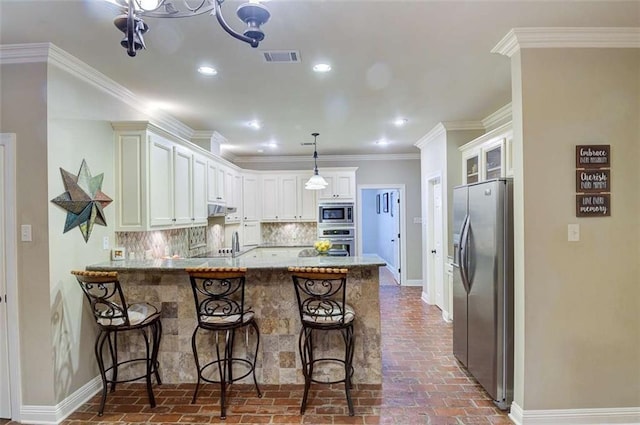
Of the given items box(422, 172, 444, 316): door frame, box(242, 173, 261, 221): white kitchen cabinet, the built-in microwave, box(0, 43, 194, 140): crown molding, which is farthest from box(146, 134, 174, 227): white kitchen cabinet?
box(422, 172, 444, 316): door frame

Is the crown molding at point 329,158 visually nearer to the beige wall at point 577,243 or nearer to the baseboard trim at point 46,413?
the beige wall at point 577,243

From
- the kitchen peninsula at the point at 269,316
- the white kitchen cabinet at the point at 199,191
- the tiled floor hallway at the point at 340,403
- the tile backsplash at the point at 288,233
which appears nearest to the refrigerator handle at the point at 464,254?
the kitchen peninsula at the point at 269,316

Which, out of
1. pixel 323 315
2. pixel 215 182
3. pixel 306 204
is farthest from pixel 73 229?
pixel 306 204

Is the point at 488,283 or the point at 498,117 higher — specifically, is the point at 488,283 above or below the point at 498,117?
below

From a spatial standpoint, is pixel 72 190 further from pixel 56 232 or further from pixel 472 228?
pixel 472 228

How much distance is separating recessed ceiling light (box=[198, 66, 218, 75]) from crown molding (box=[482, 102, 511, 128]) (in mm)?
3195

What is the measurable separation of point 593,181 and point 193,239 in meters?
4.57

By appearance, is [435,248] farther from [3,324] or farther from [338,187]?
[3,324]

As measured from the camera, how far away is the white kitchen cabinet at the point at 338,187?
696 cm

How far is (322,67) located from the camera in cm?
294

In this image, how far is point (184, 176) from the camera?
407 centimetres

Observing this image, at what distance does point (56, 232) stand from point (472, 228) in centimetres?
332

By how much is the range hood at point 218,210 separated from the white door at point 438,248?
10.8ft

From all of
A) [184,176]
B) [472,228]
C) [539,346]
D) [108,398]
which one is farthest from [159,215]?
[539,346]
